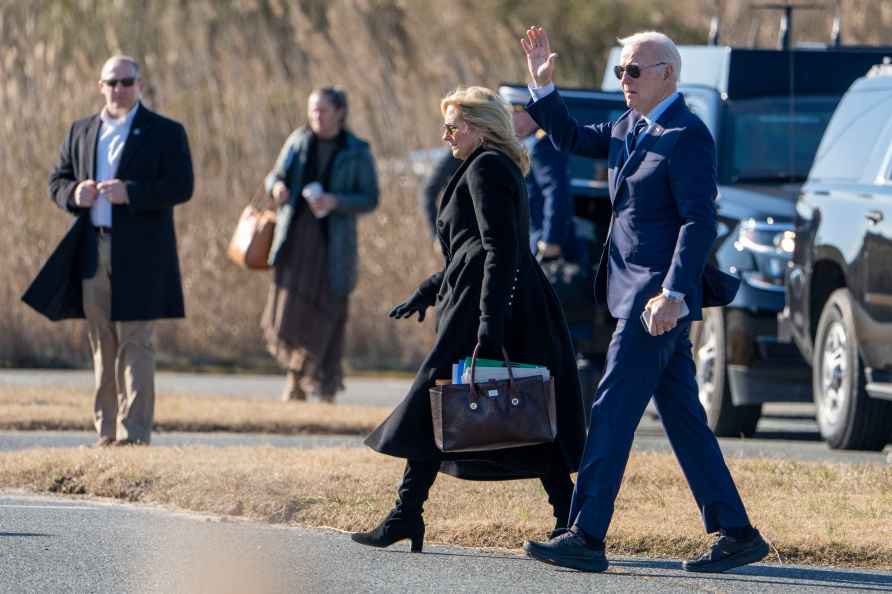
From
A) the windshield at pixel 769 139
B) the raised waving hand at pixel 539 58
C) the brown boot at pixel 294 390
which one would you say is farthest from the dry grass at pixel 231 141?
the raised waving hand at pixel 539 58

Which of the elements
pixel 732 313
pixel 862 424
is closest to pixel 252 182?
pixel 732 313

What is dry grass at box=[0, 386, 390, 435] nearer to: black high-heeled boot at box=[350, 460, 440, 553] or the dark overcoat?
the dark overcoat

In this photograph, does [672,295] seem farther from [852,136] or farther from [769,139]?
[769,139]

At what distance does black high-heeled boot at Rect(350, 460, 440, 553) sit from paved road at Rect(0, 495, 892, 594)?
8 cm

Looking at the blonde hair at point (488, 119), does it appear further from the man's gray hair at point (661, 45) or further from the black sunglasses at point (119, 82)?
the black sunglasses at point (119, 82)

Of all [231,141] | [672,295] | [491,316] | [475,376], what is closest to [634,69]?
[672,295]

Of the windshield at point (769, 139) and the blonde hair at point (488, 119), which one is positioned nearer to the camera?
the blonde hair at point (488, 119)

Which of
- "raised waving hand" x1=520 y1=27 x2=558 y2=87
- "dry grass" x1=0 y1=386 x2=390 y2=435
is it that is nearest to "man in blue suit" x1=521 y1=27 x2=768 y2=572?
"raised waving hand" x1=520 y1=27 x2=558 y2=87

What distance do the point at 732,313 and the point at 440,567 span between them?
5572 mm

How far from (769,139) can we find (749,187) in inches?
23.1

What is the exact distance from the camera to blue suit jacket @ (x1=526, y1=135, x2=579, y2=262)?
1220 centimetres

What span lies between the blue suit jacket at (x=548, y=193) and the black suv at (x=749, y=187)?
4.44 feet

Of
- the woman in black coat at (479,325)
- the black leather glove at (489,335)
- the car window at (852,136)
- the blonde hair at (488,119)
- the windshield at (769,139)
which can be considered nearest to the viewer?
the black leather glove at (489,335)

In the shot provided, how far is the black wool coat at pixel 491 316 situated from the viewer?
320 inches
